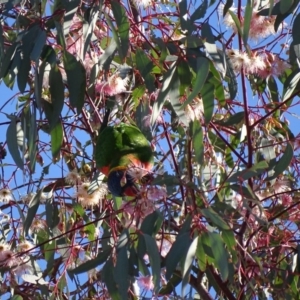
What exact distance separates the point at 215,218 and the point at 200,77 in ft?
0.79

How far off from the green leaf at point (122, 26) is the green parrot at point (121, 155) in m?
0.18

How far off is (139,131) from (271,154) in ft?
1.09

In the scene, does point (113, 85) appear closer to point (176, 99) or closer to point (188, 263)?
point (176, 99)

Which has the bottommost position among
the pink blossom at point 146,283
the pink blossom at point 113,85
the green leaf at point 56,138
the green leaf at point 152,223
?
the pink blossom at point 146,283

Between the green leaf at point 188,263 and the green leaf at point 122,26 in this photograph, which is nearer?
the green leaf at point 188,263

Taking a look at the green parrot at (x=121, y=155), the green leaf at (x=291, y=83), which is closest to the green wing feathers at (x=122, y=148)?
the green parrot at (x=121, y=155)

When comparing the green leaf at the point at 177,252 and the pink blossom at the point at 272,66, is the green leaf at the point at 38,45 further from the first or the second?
the pink blossom at the point at 272,66

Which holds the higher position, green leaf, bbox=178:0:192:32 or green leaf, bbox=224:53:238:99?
green leaf, bbox=178:0:192:32

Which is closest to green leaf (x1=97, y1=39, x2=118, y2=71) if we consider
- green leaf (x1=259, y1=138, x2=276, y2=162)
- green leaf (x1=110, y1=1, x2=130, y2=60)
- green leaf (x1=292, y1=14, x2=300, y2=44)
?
green leaf (x1=110, y1=1, x2=130, y2=60)

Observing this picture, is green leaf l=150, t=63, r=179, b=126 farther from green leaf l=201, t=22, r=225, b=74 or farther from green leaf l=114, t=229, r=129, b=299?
green leaf l=114, t=229, r=129, b=299

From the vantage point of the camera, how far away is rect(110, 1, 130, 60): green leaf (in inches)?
66.5

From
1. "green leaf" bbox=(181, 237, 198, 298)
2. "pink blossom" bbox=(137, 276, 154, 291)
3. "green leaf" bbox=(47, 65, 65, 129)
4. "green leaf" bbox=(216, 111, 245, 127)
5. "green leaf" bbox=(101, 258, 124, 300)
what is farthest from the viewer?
"green leaf" bbox=(216, 111, 245, 127)

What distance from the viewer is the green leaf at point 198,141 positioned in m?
1.68

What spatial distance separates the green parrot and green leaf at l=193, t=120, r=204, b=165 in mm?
105
